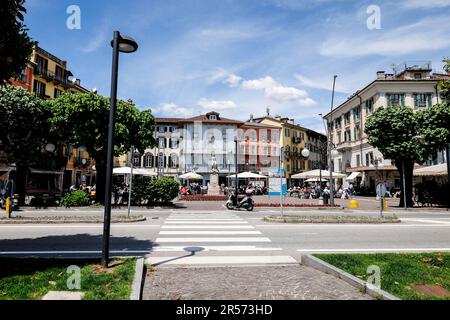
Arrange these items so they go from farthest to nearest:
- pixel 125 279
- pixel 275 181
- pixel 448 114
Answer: pixel 448 114
pixel 275 181
pixel 125 279

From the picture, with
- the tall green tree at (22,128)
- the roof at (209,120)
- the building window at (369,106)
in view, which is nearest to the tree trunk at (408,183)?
the building window at (369,106)

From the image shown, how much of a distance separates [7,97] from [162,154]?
3564 centimetres

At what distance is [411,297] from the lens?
4.46 metres

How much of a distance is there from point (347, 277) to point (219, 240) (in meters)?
4.84

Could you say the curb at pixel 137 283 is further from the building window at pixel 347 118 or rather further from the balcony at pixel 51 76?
the building window at pixel 347 118

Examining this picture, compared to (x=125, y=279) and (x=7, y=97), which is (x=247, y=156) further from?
(x=125, y=279)

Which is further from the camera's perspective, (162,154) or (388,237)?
(162,154)

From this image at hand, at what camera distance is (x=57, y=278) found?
5.23m

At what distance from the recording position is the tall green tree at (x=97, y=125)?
2130cm

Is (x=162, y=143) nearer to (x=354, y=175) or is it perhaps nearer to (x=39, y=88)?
(x=39, y=88)

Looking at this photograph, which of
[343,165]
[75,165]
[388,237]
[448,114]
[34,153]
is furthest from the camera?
[343,165]

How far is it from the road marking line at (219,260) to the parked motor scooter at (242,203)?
1291 centimetres

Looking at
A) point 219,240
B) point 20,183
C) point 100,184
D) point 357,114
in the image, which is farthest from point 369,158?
point 20,183
